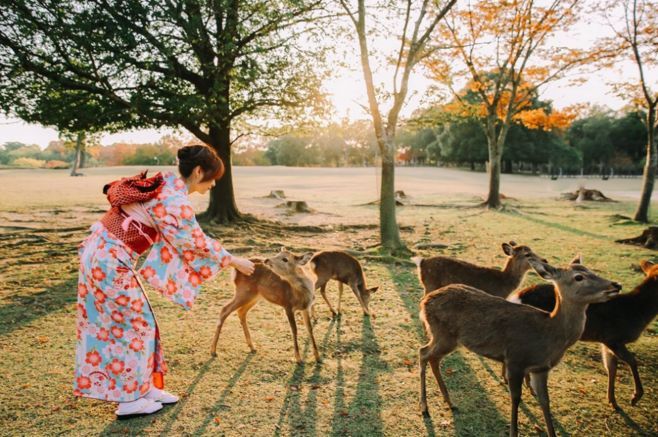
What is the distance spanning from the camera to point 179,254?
380 centimetres

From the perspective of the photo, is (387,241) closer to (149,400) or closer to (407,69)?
(407,69)

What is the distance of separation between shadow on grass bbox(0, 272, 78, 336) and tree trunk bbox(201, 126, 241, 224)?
267 inches

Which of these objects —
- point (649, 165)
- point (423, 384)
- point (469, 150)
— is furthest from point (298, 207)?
point (469, 150)

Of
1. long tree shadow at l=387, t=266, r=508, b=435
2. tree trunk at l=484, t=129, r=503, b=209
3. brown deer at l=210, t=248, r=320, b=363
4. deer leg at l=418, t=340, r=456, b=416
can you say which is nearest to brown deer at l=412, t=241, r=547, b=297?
long tree shadow at l=387, t=266, r=508, b=435

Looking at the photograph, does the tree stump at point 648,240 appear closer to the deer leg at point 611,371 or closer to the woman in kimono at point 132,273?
the deer leg at point 611,371

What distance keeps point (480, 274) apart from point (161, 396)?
12.3 ft

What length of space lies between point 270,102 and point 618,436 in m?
11.4

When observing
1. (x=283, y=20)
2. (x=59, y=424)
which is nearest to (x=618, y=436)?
(x=59, y=424)

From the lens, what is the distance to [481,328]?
12.6 ft

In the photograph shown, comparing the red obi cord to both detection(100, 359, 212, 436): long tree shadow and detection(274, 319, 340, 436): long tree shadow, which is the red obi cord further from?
detection(274, 319, 340, 436): long tree shadow

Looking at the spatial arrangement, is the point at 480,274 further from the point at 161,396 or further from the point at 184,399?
the point at 161,396

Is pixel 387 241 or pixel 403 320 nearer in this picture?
pixel 403 320

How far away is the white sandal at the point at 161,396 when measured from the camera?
3.94 metres

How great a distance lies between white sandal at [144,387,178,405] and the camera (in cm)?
394
